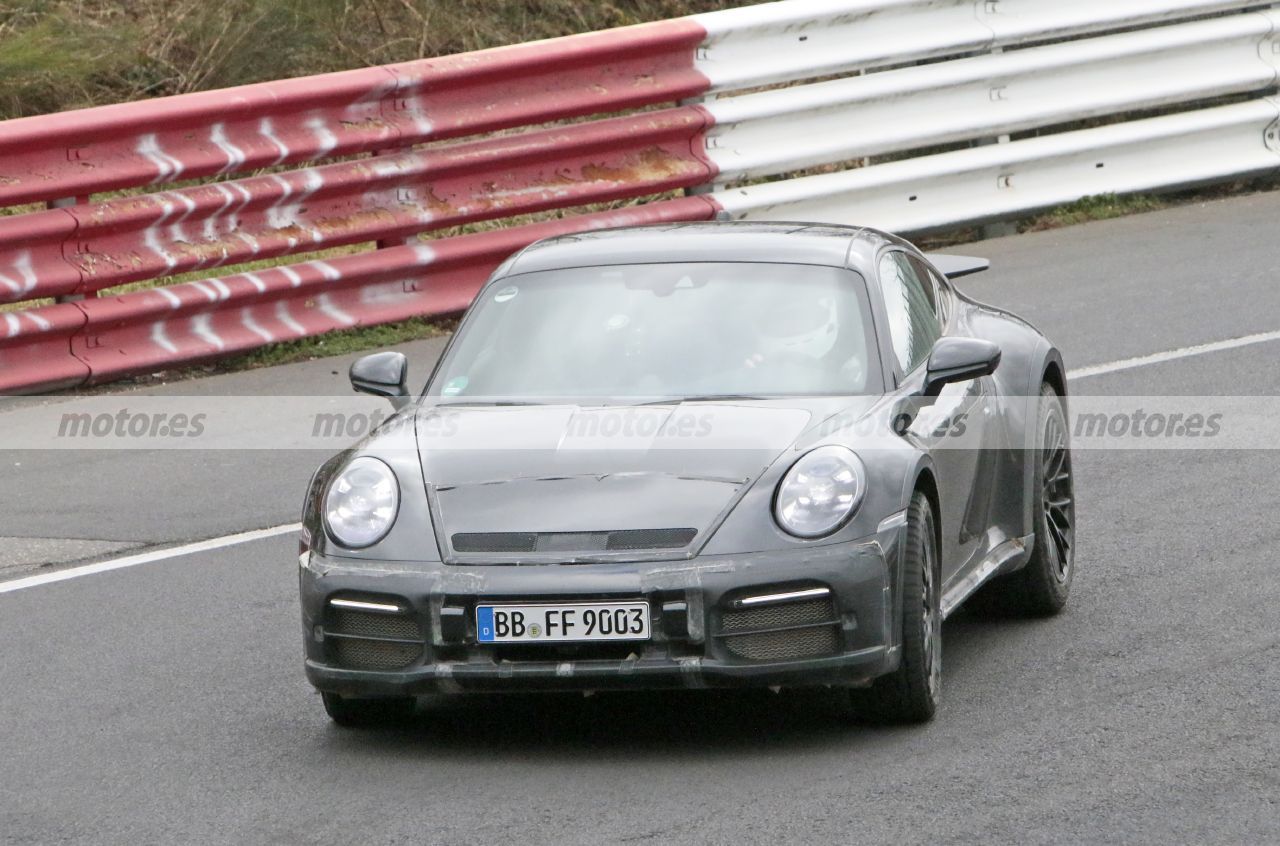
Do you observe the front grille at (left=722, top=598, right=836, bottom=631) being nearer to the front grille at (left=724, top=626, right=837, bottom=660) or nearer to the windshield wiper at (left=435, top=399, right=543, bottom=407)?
the front grille at (left=724, top=626, right=837, bottom=660)

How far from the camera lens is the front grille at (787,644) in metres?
5.55

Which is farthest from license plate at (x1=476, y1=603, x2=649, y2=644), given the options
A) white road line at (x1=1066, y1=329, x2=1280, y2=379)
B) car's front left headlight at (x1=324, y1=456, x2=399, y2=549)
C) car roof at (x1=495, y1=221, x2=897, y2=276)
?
white road line at (x1=1066, y1=329, x2=1280, y2=379)

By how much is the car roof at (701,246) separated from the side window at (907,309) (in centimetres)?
11

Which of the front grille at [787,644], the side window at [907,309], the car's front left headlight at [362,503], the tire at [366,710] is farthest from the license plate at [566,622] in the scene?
the side window at [907,309]

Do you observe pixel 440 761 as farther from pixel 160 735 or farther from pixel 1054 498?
pixel 1054 498

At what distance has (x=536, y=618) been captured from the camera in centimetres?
550

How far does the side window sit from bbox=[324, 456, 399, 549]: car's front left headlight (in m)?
1.61

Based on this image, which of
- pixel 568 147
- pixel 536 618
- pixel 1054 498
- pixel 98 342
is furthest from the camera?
pixel 568 147

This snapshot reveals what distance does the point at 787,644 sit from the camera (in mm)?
5570

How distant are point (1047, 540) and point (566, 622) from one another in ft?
7.48

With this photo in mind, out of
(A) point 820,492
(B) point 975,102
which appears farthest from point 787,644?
(B) point 975,102

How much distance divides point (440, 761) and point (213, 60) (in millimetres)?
9237

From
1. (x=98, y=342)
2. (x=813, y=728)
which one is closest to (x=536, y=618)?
(x=813, y=728)

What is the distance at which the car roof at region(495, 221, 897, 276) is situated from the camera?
6867mm
